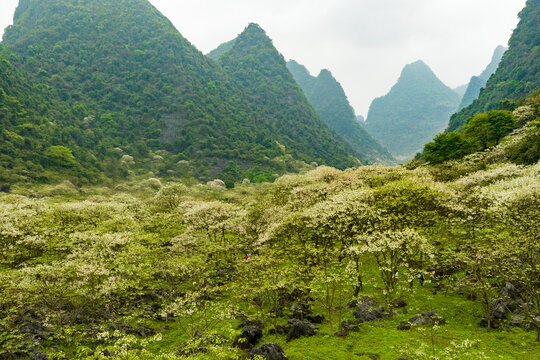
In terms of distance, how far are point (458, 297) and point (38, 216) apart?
4742 centimetres

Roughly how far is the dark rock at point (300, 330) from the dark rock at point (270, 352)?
336 cm

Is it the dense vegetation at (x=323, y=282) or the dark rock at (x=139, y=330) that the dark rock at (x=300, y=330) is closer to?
the dense vegetation at (x=323, y=282)

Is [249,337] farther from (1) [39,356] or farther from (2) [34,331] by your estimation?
(2) [34,331]

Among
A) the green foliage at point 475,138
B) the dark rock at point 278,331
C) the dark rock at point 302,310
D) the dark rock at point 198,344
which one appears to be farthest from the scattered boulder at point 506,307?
the green foliage at point 475,138

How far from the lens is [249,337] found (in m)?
22.2

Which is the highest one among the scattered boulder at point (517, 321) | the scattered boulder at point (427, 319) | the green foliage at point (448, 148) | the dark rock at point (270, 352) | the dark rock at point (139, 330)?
the green foliage at point (448, 148)

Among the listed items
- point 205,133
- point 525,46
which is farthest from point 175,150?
point 525,46

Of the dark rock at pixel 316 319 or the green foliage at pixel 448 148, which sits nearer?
the dark rock at pixel 316 319

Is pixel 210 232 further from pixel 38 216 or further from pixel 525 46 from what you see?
pixel 525 46

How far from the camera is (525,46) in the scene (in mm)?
151750

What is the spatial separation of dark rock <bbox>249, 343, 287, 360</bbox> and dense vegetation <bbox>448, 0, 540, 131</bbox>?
15068 cm

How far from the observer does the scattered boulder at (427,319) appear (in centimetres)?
2108

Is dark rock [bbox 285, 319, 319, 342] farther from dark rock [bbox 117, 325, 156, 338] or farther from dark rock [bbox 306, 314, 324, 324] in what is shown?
dark rock [bbox 117, 325, 156, 338]

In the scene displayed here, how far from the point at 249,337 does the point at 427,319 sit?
47.1 feet
